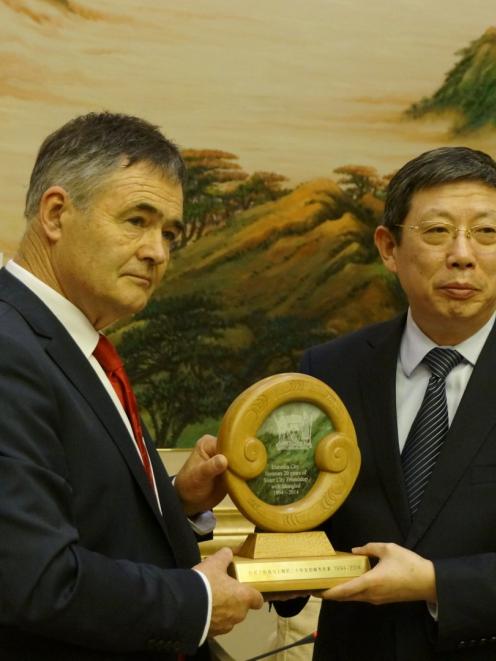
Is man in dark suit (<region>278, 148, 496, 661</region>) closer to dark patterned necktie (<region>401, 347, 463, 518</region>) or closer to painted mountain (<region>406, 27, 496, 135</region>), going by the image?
dark patterned necktie (<region>401, 347, 463, 518</region>)

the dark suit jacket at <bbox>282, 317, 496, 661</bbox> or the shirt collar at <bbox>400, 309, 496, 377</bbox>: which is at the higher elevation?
the shirt collar at <bbox>400, 309, 496, 377</bbox>

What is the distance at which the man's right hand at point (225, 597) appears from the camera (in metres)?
2.27

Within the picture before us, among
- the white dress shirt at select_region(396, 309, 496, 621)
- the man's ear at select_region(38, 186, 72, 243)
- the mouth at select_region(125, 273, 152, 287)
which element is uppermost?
the man's ear at select_region(38, 186, 72, 243)

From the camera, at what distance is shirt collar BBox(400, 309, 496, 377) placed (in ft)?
9.39

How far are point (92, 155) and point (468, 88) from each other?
3.23m

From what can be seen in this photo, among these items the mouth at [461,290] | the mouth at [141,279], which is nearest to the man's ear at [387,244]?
the mouth at [461,290]

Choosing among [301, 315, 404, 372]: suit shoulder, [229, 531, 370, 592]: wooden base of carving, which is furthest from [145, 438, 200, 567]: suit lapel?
[301, 315, 404, 372]: suit shoulder

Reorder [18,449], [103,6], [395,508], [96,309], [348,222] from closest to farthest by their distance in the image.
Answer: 1. [18,449]
2. [96,309]
3. [395,508]
4. [103,6]
5. [348,222]

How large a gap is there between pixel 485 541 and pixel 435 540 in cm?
14

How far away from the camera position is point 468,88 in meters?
5.08

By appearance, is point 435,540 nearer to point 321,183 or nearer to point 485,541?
point 485,541

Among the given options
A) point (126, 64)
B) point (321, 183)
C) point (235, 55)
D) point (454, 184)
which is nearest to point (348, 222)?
point (321, 183)

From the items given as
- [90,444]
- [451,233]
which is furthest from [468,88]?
[90,444]

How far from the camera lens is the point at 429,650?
2.60 m
